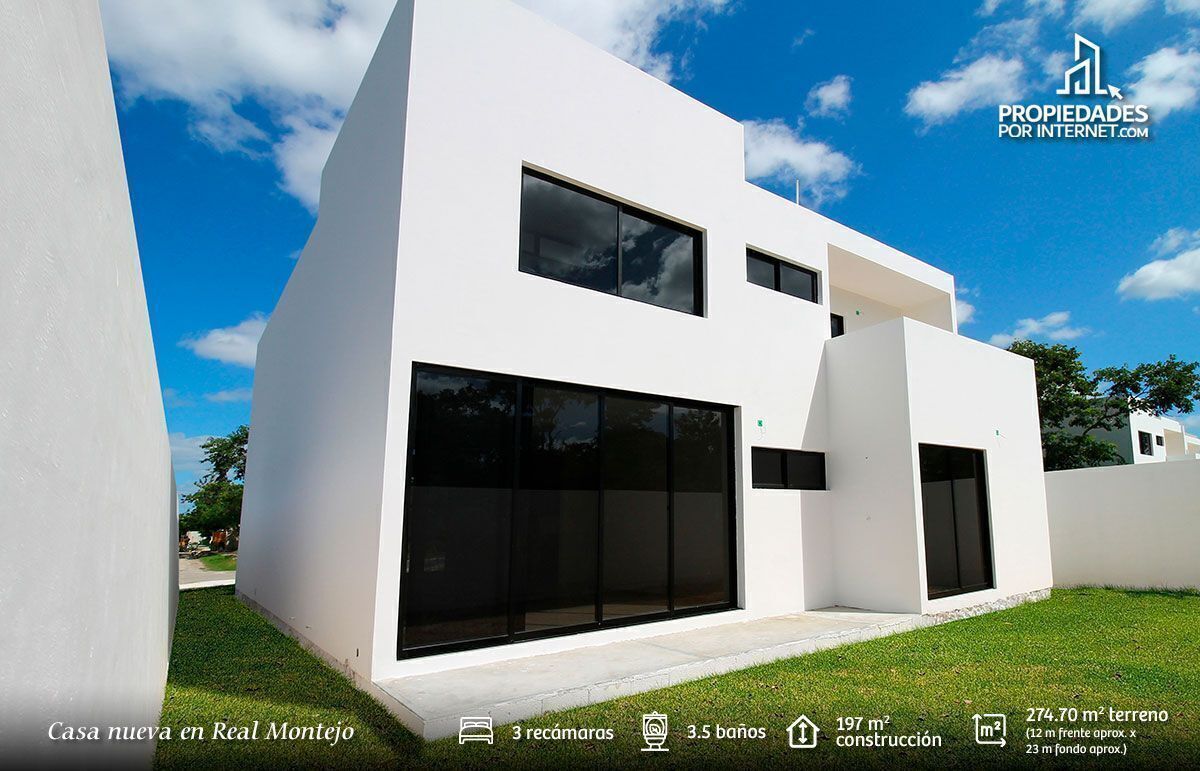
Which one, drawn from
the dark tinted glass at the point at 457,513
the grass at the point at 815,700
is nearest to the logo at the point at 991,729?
the grass at the point at 815,700

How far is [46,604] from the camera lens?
1.35 m

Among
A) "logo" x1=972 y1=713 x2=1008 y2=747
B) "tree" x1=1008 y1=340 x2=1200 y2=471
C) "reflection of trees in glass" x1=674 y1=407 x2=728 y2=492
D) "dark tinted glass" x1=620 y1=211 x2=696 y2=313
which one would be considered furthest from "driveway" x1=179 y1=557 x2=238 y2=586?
"tree" x1=1008 y1=340 x2=1200 y2=471

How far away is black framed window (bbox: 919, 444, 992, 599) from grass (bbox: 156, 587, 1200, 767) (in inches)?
47.7

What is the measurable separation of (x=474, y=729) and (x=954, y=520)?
8.14m

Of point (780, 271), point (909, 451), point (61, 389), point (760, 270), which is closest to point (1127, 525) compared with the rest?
point (909, 451)

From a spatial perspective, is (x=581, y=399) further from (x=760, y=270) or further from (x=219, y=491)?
(x=219, y=491)

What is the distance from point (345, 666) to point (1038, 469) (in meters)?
11.6

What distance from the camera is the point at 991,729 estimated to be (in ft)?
14.2

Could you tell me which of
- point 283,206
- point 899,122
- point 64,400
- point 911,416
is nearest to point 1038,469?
point 911,416

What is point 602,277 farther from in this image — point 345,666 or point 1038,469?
point 1038,469

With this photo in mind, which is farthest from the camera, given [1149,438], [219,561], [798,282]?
[1149,438]

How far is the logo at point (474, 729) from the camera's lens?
164 inches

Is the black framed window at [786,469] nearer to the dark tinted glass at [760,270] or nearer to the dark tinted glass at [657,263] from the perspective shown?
the dark tinted glass at [657,263]

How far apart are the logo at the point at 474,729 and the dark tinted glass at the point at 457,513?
1.37 meters
